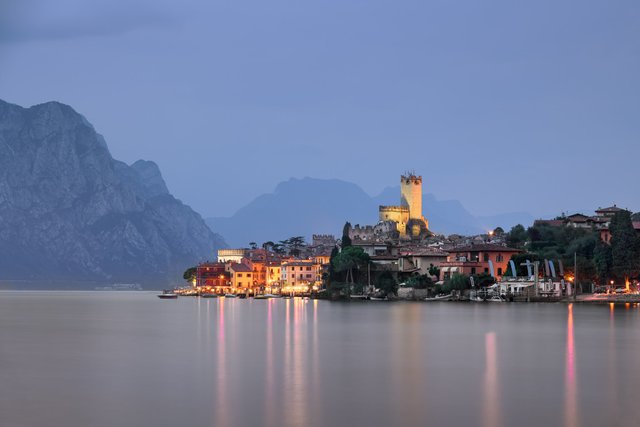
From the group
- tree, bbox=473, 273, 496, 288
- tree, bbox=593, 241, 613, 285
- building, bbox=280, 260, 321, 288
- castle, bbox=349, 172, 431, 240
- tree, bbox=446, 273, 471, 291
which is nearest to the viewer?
tree, bbox=593, 241, 613, 285

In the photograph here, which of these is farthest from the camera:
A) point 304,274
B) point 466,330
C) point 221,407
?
point 304,274

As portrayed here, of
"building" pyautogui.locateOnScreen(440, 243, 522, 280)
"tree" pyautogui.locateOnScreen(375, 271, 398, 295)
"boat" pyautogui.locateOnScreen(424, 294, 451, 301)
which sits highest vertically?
"building" pyautogui.locateOnScreen(440, 243, 522, 280)

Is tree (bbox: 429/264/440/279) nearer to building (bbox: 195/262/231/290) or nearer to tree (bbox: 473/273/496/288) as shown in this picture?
tree (bbox: 473/273/496/288)

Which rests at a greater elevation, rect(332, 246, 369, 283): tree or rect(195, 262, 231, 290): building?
rect(332, 246, 369, 283): tree

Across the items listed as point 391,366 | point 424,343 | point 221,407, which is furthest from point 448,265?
point 221,407

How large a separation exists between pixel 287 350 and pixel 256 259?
124 metres

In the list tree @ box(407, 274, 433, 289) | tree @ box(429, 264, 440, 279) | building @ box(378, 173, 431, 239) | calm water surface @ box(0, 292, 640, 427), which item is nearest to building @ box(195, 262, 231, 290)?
building @ box(378, 173, 431, 239)

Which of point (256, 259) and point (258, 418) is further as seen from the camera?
point (256, 259)

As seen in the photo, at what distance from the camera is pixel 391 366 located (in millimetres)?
38062

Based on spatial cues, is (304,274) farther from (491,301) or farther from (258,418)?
(258,418)

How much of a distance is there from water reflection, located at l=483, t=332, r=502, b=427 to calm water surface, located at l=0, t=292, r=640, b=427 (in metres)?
0.06

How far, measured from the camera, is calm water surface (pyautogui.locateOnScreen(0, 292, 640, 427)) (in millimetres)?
25859

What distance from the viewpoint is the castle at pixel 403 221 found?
160250mm

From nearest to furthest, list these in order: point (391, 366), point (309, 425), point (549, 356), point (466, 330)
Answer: point (309, 425) < point (391, 366) < point (549, 356) < point (466, 330)
